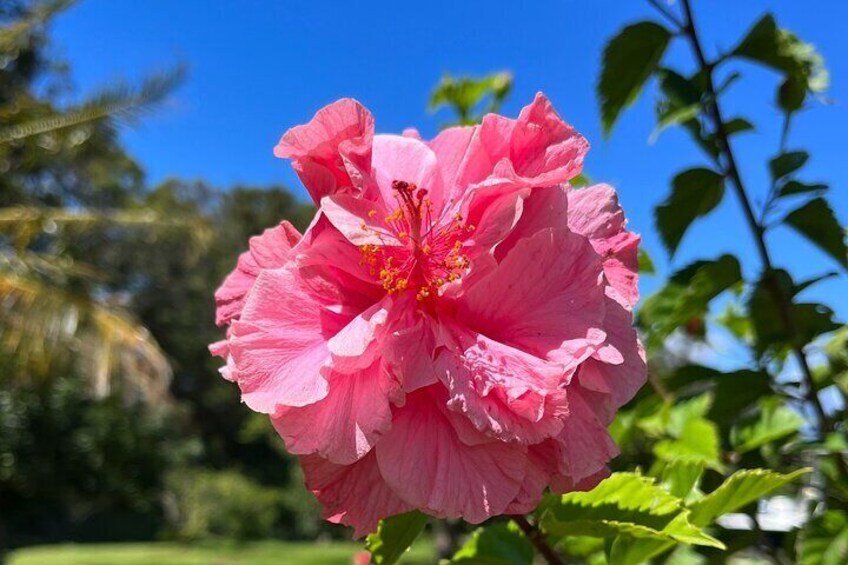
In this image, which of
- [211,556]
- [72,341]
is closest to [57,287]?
[72,341]

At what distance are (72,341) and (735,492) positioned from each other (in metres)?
5.65

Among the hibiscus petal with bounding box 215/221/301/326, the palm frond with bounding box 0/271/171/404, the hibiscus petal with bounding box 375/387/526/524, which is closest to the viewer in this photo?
the hibiscus petal with bounding box 375/387/526/524

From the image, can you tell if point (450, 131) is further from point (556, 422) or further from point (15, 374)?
point (15, 374)

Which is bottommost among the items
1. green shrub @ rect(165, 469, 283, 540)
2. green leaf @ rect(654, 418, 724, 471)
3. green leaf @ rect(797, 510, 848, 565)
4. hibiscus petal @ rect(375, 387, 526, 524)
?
green shrub @ rect(165, 469, 283, 540)

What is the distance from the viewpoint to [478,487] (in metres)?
0.58

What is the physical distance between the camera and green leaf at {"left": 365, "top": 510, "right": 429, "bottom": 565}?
A: 73 centimetres

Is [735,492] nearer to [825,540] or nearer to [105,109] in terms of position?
[825,540]

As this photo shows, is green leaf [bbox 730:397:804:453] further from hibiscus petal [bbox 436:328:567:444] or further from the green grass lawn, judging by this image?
the green grass lawn

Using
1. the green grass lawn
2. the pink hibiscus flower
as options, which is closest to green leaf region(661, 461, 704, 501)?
the pink hibiscus flower

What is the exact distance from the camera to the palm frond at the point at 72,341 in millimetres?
5316

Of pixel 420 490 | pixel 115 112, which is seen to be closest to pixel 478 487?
pixel 420 490

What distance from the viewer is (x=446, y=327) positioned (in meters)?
0.64

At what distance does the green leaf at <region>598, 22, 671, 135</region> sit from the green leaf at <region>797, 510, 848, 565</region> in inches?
24.5

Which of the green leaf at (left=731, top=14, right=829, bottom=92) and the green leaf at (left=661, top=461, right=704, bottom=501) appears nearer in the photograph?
the green leaf at (left=661, top=461, right=704, bottom=501)
